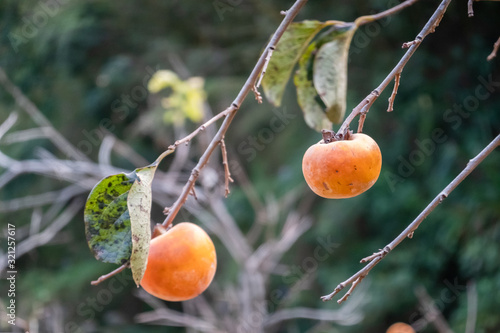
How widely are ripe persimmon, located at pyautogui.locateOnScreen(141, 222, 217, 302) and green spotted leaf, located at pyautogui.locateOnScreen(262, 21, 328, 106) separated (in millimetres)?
236

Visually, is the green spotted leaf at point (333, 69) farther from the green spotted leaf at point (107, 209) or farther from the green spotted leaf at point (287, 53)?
the green spotted leaf at point (107, 209)

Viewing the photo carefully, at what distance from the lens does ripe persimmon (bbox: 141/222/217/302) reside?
0.59 meters

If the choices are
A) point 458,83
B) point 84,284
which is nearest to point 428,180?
point 458,83

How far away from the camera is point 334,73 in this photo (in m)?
0.57

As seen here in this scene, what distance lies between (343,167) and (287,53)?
21 cm

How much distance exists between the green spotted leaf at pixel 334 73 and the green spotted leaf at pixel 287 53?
0.04 meters

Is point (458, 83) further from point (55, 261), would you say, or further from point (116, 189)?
point (55, 261)

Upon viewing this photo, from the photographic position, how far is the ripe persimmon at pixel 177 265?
591 mm

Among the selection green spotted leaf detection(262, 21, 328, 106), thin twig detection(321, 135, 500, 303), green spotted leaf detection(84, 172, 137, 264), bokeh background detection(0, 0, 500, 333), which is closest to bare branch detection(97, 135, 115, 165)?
bokeh background detection(0, 0, 500, 333)

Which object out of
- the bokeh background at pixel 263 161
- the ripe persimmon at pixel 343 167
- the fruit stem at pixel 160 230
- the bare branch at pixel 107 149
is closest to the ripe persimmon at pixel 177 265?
the fruit stem at pixel 160 230

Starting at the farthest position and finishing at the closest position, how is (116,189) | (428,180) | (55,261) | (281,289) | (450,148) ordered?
(55,261) < (281,289) < (428,180) < (450,148) < (116,189)

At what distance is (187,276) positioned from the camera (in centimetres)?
60

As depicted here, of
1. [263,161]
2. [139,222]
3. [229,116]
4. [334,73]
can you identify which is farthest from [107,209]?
[263,161]

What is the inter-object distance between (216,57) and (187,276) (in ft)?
9.92
